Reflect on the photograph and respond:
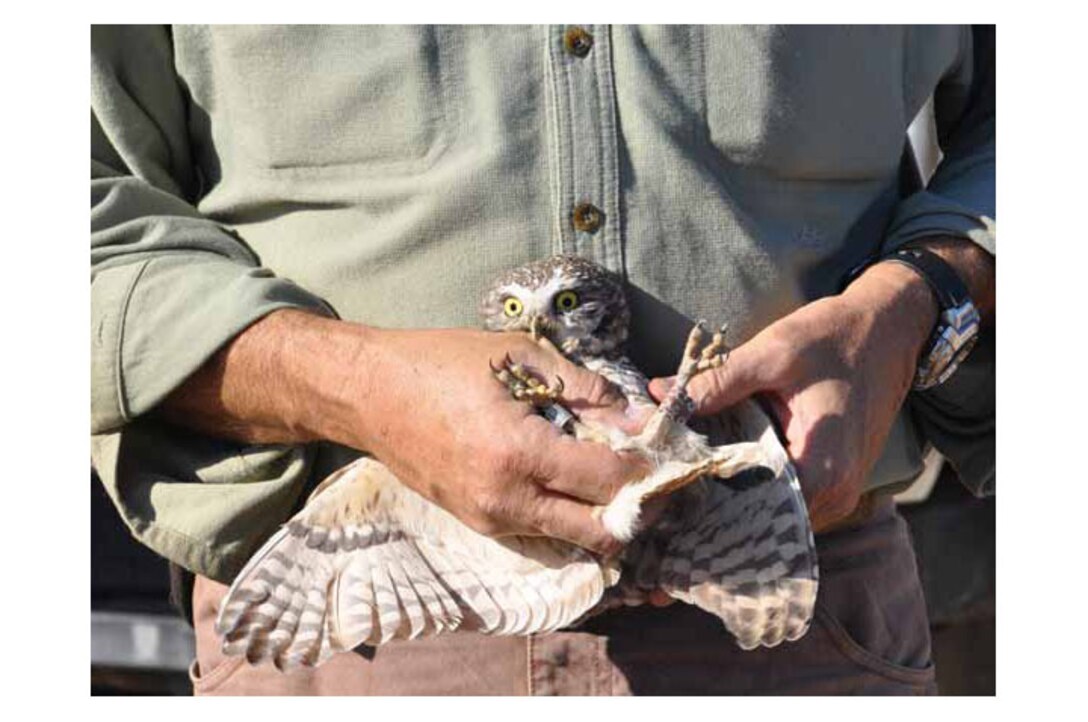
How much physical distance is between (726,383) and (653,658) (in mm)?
453

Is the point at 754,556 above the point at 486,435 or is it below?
below

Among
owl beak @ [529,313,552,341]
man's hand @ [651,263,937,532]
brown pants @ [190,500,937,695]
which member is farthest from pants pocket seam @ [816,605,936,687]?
owl beak @ [529,313,552,341]

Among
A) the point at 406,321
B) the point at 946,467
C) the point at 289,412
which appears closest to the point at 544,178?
the point at 406,321

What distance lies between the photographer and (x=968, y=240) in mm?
2443

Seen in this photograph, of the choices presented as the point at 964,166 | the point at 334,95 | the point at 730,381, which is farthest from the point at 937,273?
the point at 334,95

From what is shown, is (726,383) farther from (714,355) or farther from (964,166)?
(964,166)

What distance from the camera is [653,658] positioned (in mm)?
2244

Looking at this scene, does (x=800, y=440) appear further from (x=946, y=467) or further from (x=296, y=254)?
(x=946, y=467)

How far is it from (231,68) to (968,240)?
1.19 metres

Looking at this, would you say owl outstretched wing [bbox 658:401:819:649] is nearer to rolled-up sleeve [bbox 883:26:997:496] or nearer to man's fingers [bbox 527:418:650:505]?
man's fingers [bbox 527:418:650:505]

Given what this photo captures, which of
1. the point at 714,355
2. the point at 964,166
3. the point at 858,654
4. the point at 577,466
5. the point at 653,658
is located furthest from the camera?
the point at 964,166

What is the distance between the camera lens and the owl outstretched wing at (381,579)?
207cm

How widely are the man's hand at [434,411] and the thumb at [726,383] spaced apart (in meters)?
0.09

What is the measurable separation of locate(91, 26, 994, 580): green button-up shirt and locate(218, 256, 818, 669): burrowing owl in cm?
9
